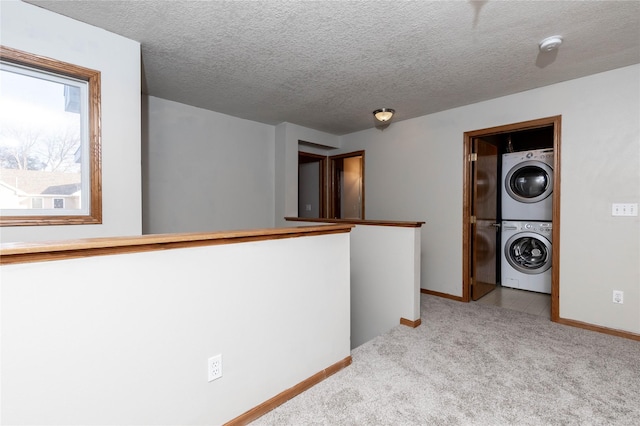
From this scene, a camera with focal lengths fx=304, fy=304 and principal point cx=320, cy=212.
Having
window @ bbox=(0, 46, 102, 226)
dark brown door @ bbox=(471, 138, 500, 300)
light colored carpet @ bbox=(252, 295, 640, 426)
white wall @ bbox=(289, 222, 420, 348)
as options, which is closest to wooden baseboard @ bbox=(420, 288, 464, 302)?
dark brown door @ bbox=(471, 138, 500, 300)

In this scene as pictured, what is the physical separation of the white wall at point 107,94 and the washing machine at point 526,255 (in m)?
4.43

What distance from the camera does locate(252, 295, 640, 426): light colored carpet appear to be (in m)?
1.58

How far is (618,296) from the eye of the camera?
257cm

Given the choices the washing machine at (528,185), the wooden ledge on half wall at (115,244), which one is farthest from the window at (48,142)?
the washing machine at (528,185)

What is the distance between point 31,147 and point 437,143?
3737 millimetres

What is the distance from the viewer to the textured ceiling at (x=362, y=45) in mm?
1773

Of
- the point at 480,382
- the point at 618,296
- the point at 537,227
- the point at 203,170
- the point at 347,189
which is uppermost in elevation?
the point at 203,170

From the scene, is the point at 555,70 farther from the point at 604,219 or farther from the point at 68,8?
the point at 68,8

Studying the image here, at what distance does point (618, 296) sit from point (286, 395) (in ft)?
9.41

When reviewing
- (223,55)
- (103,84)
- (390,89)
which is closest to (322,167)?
(390,89)

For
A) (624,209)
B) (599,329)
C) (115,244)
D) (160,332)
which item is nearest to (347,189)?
(624,209)

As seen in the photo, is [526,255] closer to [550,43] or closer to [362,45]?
[550,43]

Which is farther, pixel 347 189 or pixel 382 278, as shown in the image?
pixel 347 189

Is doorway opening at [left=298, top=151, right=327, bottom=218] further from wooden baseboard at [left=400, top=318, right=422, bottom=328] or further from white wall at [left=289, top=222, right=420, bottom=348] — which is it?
wooden baseboard at [left=400, top=318, right=422, bottom=328]
